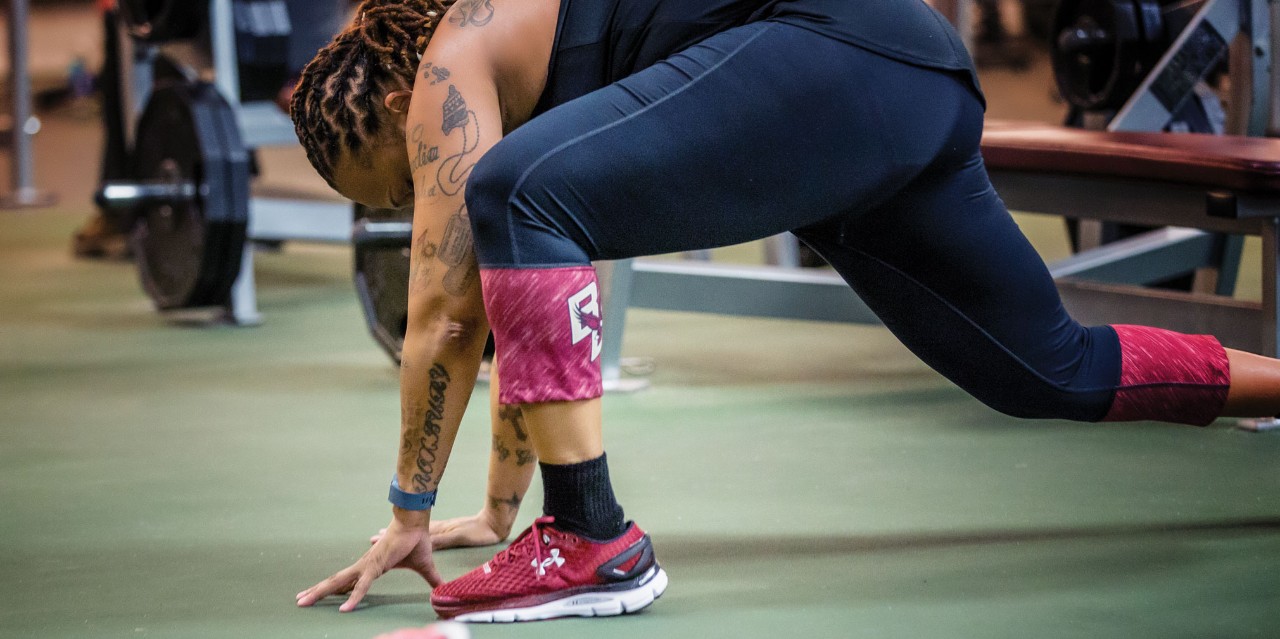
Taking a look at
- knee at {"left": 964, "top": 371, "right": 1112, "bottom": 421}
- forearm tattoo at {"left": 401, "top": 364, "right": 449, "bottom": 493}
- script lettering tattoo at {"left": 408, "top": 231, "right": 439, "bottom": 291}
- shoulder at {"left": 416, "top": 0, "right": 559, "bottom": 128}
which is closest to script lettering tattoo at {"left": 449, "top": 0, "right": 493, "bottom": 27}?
shoulder at {"left": 416, "top": 0, "right": 559, "bottom": 128}

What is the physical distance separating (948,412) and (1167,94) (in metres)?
0.92

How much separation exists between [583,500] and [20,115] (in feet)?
16.2

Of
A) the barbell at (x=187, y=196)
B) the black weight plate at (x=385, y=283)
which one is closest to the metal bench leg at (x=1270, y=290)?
the black weight plate at (x=385, y=283)

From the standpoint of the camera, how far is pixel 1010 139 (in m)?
2.56

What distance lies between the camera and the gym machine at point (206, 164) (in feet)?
11.1

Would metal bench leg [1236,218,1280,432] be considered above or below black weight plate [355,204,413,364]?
→ above

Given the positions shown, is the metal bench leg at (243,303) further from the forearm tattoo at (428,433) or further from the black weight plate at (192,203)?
the forearm tattoo at (428,433)

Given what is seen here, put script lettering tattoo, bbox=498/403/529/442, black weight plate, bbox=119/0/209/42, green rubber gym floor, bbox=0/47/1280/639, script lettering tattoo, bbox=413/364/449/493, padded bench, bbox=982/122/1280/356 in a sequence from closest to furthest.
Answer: script lettering tattoo, bbox=413/364/449/493
green rubber gym floor, bbox=0/47/1280/639
script lettering tattoo, bbox=498/403/529/442
padded bench, bbox=982/122/1280/356
black weight plate, bbox=119/0/209/42

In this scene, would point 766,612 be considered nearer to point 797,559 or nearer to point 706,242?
point 797,559

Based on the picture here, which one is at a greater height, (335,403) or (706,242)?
(706,242)

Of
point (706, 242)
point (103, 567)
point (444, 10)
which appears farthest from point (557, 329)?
point (103, 567)

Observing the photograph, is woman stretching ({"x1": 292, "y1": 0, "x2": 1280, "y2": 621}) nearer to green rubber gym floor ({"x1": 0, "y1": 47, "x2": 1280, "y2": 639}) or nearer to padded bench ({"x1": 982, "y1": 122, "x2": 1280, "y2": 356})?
green rubber gym floor ({"x1": 0, "y1": 47, "x2": 1280, "y2": 639})

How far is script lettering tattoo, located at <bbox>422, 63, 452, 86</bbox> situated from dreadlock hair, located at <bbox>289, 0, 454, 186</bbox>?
2.2 inches

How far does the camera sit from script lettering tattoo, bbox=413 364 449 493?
4.78 feet
